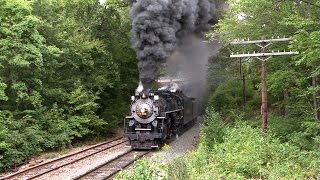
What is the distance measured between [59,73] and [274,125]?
38.9ft

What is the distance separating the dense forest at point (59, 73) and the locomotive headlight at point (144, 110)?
145 inches

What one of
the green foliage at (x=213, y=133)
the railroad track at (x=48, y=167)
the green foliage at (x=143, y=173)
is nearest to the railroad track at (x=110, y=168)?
the railroad track at (x=48, y=167)

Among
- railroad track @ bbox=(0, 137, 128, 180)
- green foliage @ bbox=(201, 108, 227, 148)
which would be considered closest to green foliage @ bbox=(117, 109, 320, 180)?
green foliage @ bbox=(201, 108, 227, 148)

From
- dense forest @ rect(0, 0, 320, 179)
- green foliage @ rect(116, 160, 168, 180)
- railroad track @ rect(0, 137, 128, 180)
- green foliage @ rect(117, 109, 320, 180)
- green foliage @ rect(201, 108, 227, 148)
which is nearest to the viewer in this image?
green foliage @ rect(116, 160, 168, 180)

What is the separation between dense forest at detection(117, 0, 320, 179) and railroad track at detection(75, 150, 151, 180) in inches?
87.0

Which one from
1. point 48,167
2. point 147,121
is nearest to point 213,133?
point 147,121

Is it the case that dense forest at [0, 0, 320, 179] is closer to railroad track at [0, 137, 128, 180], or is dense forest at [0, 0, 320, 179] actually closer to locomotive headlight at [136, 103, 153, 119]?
railroad track at [0, 137, 128, 180]

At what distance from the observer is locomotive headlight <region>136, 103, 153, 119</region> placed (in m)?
16.9

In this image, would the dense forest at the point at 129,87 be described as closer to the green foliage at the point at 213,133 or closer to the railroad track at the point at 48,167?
the green foliage at the point at 213,133

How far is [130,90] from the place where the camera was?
91.1ft

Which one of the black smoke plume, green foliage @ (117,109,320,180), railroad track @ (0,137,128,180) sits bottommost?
railroad track @ (0,137,128,180)

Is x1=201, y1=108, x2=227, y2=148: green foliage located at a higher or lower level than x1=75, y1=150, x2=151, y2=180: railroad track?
higher

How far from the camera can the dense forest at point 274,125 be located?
9203 millimetres

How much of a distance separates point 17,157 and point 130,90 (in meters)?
14.2
